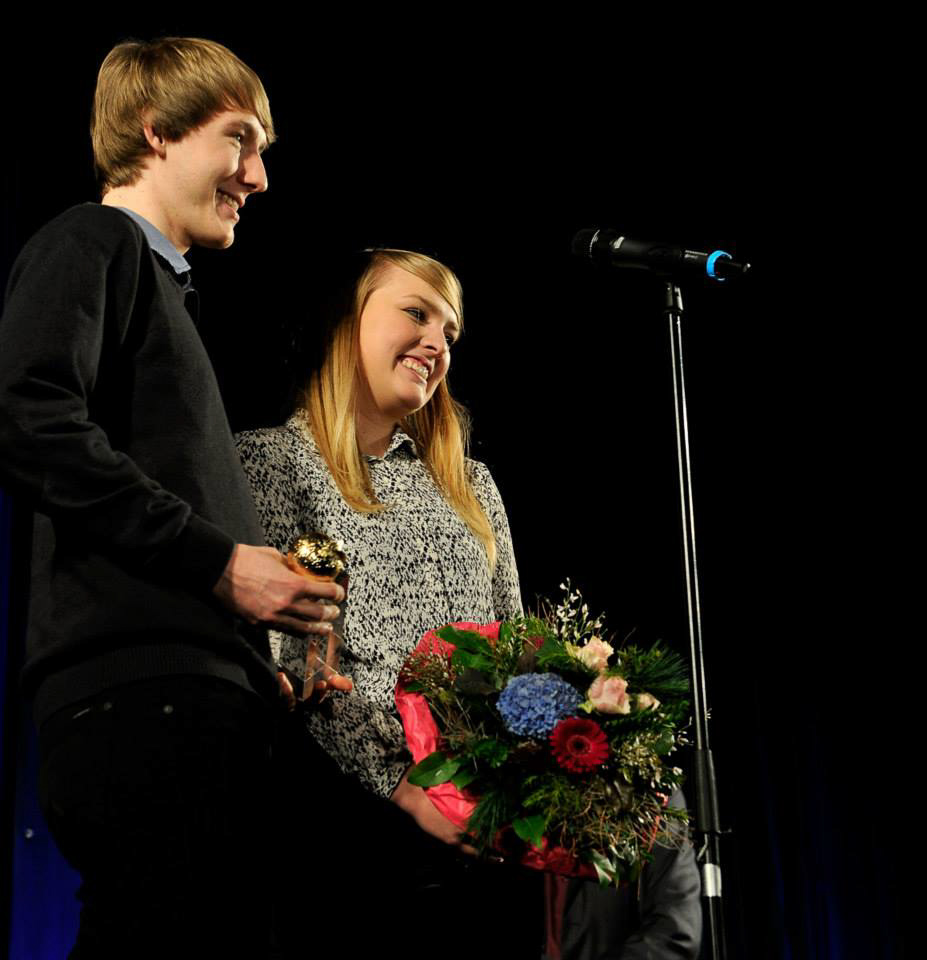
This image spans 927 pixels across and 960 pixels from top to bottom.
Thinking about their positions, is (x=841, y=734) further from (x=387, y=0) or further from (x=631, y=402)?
(x=387, y=0)

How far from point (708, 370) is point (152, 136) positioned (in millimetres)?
3007

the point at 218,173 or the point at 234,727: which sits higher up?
the point at 218,173

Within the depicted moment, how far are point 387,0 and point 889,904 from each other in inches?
141

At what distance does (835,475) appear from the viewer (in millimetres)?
4207

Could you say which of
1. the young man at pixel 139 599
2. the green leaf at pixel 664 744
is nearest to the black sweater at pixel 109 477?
the young man at pixel 139 599

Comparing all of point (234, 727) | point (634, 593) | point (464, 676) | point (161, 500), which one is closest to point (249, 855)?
point (234, 727)

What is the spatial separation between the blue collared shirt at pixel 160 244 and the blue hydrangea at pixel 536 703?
0.81m

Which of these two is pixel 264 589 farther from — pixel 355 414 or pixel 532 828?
pixel 355 414

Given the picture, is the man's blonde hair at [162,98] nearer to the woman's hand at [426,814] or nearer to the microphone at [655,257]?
the microphone at [655,257]

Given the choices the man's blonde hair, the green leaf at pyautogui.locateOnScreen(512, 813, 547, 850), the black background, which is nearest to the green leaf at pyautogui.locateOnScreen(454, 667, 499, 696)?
the green leaf at pyautogui.locateOnScreen(512, 813, 547, 850)

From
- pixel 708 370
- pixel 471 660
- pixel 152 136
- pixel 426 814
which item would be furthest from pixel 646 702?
pixel 708 370

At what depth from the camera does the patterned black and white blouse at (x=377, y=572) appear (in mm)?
1923

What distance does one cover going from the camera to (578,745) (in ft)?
5.74

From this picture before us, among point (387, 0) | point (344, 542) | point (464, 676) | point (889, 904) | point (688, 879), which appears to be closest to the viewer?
point (464, 676)
